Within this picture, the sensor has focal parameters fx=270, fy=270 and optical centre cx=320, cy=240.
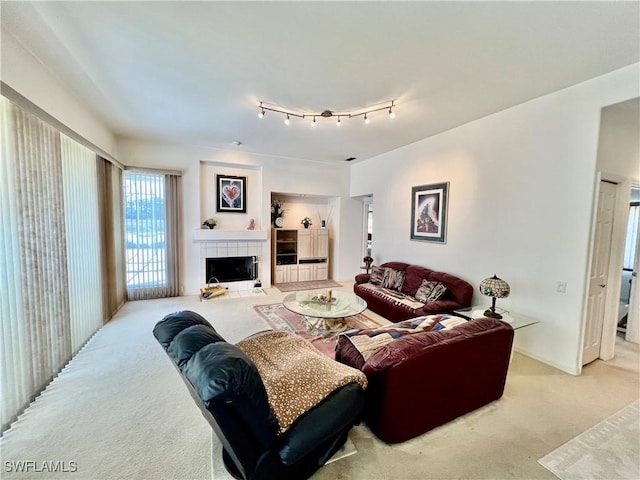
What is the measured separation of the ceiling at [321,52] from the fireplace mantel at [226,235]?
7.93 ft

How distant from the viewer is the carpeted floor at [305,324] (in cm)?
345

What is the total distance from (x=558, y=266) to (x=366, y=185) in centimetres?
404

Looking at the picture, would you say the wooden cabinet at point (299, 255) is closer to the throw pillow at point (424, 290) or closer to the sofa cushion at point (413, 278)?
A: the sofa cushion at point (413, 278)

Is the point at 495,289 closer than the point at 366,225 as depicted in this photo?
Yes

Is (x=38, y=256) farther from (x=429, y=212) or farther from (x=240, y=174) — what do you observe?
(x=429, y=212)

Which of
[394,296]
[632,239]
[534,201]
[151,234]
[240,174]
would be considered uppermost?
[240,174]

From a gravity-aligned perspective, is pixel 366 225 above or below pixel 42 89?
below

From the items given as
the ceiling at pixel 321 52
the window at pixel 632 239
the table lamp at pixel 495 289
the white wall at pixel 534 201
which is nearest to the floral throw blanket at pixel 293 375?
the table lamp at pixel 495 289

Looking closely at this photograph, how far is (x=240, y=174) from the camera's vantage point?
19.8 ft

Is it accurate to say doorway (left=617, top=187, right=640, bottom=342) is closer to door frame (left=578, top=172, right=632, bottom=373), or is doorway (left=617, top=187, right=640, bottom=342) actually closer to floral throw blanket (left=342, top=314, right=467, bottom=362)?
door frame (left=578, top=172, right=632, bottom=373)

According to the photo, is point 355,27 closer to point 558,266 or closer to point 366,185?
point 558,266

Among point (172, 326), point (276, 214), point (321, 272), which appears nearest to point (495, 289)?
point (172, 326)

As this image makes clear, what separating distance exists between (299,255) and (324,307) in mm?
3167

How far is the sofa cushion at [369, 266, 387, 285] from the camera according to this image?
16.4 feet
